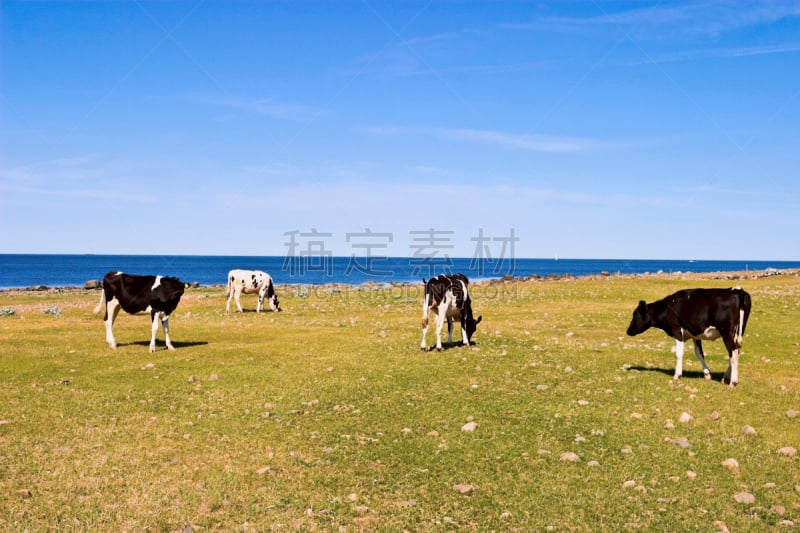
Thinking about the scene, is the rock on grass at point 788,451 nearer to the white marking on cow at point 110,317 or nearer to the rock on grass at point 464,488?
the rock on grass at point 464,488

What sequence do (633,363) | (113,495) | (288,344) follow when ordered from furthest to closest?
(288,344) → (633,363) → (113,495)

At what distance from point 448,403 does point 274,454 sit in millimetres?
4627

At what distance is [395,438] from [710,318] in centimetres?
901

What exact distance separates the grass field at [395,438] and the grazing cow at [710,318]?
0.75 meters

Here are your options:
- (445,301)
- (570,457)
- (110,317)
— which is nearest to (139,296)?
(110,317)

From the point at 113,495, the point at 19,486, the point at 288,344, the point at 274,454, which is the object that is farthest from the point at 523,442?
the point at 288,344

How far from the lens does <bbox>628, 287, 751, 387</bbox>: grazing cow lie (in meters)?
14.8

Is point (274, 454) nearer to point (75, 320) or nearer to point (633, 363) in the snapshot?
point (633, 363)

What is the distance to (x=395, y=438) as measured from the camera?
36.7 feet

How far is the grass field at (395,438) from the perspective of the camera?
8.06 metres

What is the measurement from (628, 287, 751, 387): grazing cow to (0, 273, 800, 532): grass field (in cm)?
75

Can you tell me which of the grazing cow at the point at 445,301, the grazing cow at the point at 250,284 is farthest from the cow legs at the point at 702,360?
the grazing cow at the point at 250,284

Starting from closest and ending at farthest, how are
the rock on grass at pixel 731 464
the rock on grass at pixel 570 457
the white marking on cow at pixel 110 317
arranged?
the rock on grass at pixel 731 464, the rock on grass at pixel 570 457, the white marking on cow at pixel 110 317

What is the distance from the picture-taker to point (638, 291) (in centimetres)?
4359
